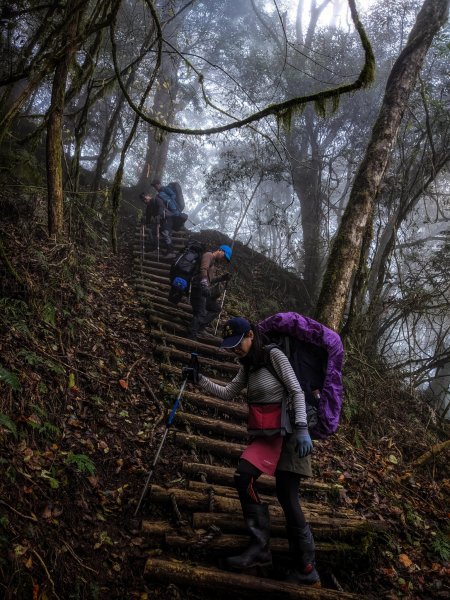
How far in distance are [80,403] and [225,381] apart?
2948 millimetres

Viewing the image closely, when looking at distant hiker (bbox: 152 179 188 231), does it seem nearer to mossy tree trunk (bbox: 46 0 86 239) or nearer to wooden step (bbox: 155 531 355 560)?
mossy tree trunk (bbox: 46 0 86 239)

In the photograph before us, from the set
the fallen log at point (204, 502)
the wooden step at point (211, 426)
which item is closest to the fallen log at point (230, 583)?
the fallen log at point (204, 502)

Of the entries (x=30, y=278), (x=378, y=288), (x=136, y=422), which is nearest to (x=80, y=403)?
(x=136, y=422)

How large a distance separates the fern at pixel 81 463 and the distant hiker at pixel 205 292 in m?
3.94

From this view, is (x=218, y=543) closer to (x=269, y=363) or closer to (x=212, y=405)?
(x=269, y=363)

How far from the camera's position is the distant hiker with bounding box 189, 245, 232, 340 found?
742 cm

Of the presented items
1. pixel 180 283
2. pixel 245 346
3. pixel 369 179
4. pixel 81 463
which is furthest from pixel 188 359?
pixel 369 179

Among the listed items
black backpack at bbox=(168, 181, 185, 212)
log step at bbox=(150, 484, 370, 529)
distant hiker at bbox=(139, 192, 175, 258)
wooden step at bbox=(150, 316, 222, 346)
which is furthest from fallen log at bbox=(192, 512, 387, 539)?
black backpack at bbox=(168, 181, 185, 212)

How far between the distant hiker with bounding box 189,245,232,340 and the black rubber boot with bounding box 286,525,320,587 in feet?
15.4

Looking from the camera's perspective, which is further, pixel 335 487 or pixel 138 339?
pixel 138 339

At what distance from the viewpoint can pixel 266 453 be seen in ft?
11.8

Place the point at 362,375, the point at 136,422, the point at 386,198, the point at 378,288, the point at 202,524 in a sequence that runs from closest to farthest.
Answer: the point at 202,524
the point at 136,422
the point at 362,375
the point at 378,288
the point at 386,198

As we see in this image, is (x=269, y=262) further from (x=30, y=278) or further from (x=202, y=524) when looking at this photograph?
(x=202, y=524)

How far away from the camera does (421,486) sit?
5.81 meters
